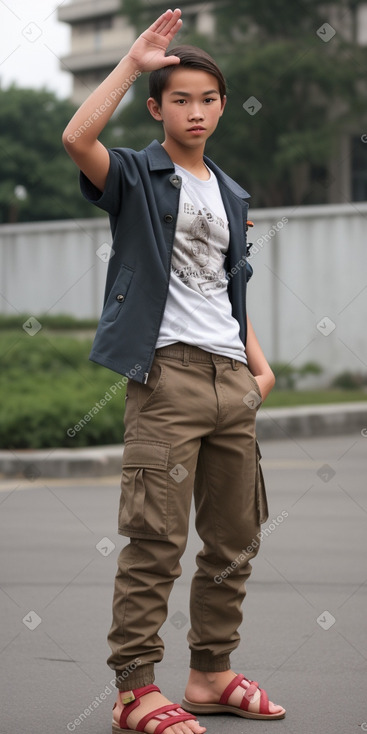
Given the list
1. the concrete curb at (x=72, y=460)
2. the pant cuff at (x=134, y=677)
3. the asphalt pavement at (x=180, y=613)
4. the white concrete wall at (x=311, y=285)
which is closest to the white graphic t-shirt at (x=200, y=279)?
the pant cuff at (x=134, y=677)

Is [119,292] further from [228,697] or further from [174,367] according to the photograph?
[228,697]

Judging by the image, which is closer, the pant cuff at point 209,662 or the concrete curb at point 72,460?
the pant cuff at point 209,662

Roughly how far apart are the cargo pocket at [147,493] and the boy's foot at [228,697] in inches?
23.0

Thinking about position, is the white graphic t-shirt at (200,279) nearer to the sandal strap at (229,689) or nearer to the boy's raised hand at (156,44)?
the boy's raised hand at (156,44)

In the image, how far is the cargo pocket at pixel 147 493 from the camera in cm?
291

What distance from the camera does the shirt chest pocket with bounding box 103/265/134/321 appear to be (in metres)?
3.00

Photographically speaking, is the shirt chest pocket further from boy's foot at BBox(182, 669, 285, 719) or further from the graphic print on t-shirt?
boy's foot at BBox(182, 669, 285, 719)

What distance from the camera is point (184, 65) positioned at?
9.93 ft

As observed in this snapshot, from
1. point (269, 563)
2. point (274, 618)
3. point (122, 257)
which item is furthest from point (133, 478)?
point (269, 563)

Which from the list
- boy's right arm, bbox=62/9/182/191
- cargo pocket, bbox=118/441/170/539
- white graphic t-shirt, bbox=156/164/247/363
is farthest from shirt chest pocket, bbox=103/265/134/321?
cargo pocket, bbox=118/441/170/539

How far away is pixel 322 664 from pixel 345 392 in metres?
10.7

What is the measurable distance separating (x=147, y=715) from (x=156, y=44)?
67.3 inches

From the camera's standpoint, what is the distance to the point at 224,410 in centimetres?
304

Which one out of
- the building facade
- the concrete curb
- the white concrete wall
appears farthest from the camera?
the building facade
